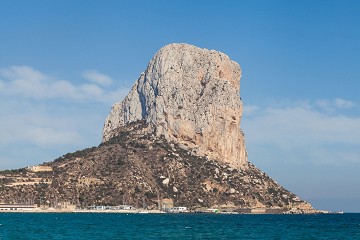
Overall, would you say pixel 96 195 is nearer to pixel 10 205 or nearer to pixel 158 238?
pixel 10 205

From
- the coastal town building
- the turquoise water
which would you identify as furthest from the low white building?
the turquoise water

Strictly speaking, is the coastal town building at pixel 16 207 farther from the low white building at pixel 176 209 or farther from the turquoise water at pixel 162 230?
the turquoise water at pixel 162 230

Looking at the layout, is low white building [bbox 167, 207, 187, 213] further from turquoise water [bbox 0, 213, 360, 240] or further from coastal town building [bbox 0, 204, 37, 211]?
Answer: turquoise water [bbox 0, 213, 360, 240]

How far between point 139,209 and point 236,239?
4628 inches

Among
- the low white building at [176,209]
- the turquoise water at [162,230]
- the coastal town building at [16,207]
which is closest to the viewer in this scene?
the turquoise water at [162,230]

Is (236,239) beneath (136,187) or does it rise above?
beneath

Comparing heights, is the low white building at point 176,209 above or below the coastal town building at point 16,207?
below

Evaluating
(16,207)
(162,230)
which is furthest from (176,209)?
(162,230)

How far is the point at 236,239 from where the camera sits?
82.6 meters

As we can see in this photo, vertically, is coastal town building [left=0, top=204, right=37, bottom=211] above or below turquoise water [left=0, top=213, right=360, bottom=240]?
above


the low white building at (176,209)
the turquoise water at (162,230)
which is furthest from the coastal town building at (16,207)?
the turquoise water at (162,230)

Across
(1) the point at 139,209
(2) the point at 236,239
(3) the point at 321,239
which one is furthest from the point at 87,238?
(1) the point at 139,209

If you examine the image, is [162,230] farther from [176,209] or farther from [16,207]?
[16,207]

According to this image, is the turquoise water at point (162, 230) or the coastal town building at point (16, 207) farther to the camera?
the coastal town building at point (16, 207)
